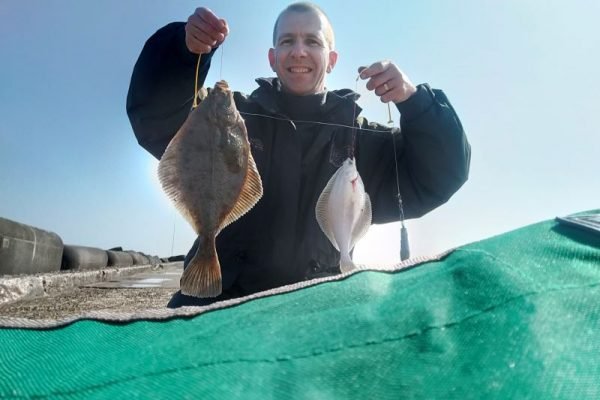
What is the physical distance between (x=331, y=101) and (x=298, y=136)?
0.46 meters

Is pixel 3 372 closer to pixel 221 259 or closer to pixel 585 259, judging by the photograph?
pixel 585 259

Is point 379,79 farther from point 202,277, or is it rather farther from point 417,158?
point 202,277

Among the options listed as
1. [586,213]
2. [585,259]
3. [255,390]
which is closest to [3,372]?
[255,390]

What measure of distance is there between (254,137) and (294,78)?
57cm

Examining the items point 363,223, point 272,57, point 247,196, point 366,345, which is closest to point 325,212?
point 363,223

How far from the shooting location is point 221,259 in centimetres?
326

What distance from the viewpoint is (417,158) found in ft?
11.3

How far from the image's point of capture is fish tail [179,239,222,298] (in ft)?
8.84

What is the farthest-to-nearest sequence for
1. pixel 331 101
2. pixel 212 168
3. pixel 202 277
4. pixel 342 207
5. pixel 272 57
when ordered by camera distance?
pixel 272 57 → pixel 331 101 → pixel 212 168 → pixel 342 207 → pixel 202 277

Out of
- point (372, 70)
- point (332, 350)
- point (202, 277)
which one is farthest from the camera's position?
point (372, 70)

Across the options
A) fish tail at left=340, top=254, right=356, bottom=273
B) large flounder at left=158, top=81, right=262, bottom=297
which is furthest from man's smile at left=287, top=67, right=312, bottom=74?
fish tail at left=340, top=254, right=356, bottom=273

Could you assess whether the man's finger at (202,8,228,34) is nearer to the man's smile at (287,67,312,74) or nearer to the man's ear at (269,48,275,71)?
the man's smile at (287,67,312,74)

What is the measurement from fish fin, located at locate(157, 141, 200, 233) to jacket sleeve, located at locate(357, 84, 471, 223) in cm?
149

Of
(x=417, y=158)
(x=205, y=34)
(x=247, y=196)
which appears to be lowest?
(x=247, y=196)
